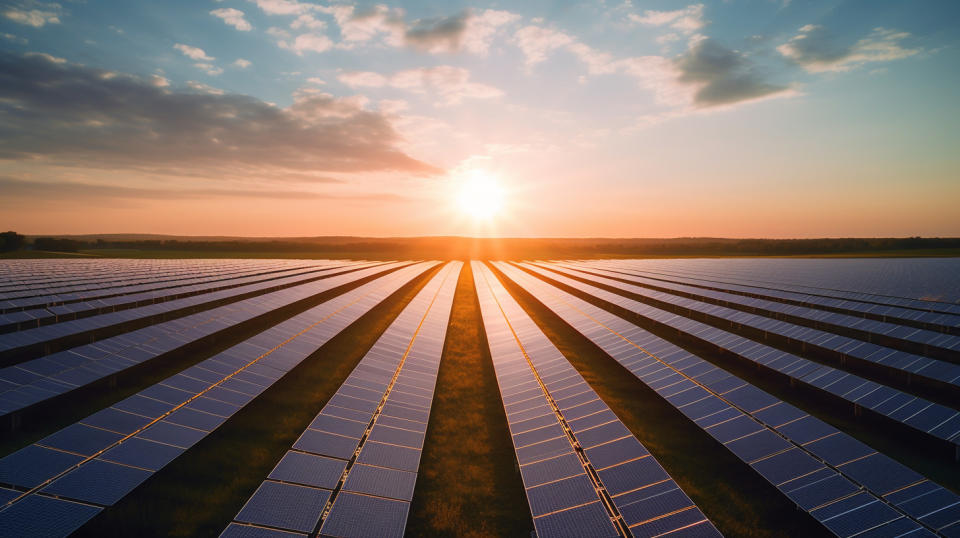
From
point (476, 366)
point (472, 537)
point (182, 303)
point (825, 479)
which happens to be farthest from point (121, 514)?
point (182, 303)

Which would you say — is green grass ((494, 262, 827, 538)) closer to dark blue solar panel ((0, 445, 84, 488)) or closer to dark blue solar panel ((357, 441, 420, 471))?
dark blue solar panel ((357, 441, 420, 471))

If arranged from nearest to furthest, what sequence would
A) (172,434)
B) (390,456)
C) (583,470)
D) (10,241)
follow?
(583,470)
(390,456)
(172,434)
(10,241)

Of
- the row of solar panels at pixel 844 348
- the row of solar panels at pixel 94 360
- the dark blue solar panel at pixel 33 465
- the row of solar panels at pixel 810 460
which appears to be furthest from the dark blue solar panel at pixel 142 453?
the row of solar panels at pixel 844 348

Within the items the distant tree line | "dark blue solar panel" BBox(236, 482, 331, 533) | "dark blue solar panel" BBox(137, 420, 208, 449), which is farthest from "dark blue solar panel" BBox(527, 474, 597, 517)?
the distant tree line

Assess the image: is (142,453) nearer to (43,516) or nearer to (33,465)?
(33,465)

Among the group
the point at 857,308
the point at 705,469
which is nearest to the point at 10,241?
the point at 705,469
